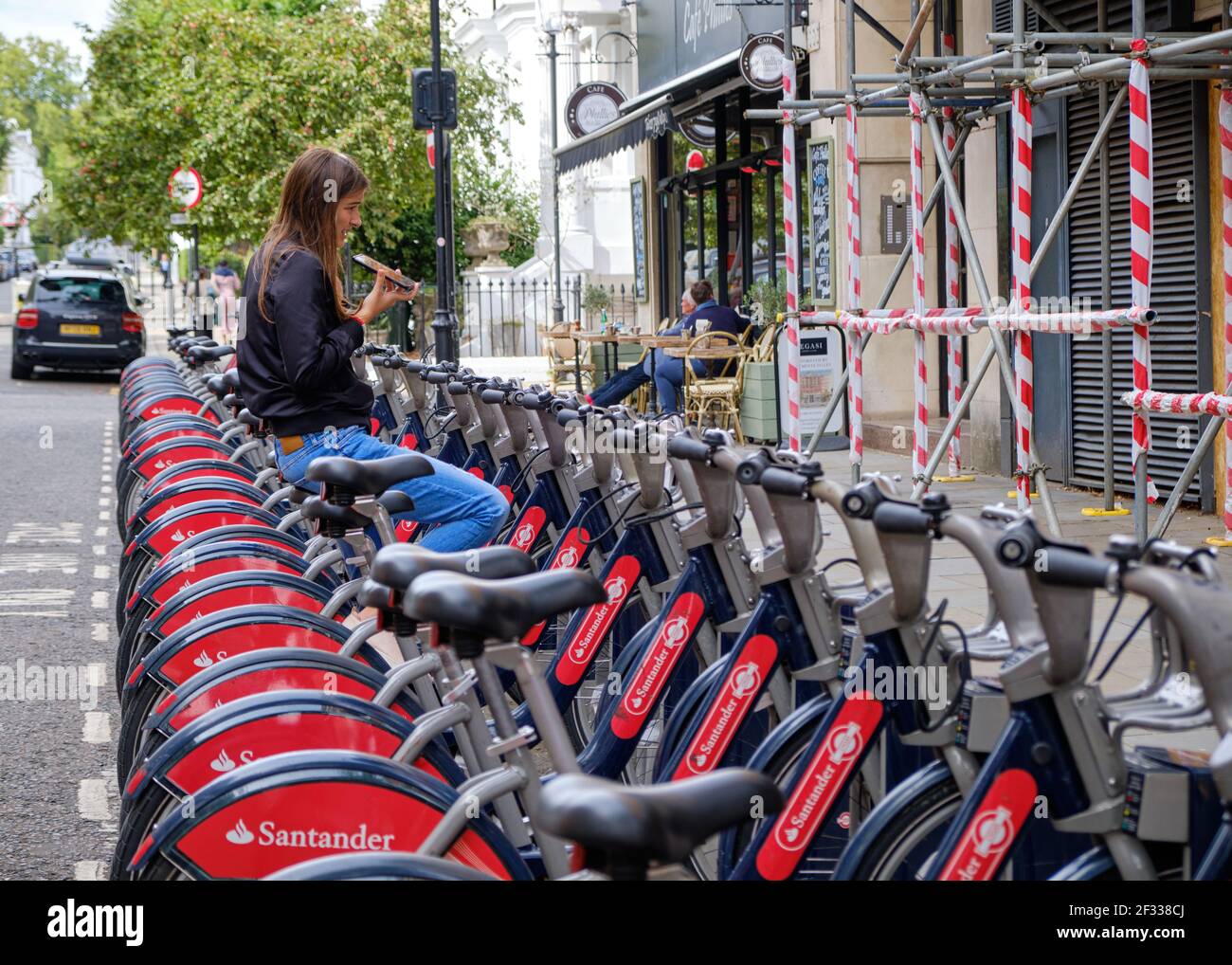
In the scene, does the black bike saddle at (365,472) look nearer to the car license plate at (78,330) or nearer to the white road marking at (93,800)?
the white road marking at (93,800)

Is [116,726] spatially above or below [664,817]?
below

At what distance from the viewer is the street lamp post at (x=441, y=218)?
15234 millimetres

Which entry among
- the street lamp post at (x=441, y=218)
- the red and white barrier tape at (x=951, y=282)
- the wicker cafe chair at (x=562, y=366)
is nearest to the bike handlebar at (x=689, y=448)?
the red and white barrier tape at (x=951, y=282)

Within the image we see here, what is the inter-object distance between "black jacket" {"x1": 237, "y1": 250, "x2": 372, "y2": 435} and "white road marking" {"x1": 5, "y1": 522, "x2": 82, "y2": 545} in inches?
217

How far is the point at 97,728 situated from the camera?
6.03 m

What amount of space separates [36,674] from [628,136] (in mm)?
11104

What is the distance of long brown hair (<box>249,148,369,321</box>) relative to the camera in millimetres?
5098

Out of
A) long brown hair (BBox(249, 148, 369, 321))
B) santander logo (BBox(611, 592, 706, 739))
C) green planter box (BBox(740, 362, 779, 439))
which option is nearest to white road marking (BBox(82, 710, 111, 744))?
long brown hair (BBox(249, 148, 369, 321))

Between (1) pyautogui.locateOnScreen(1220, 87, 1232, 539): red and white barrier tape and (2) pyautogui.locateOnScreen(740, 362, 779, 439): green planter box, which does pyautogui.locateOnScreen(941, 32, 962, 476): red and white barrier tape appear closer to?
(1) pyautogui.locateOnScreen(1220, 87, 1232, 539): red and white barrier tape

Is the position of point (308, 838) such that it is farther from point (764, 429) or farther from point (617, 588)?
point (764, 429)

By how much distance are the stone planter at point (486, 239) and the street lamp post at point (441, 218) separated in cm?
1690

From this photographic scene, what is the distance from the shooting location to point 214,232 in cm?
2812

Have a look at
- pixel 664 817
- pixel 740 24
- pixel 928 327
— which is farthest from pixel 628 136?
pixel 664 817
